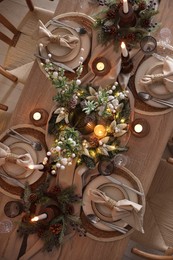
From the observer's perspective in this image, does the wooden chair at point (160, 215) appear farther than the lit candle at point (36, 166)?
Yes

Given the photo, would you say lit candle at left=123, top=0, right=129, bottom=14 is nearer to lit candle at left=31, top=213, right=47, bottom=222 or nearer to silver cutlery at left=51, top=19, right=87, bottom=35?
silver cutlery at left=51, top=19, right=87, bottom=35

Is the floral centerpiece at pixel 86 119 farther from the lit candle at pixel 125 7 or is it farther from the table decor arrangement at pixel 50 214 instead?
the lit candle at pixel 125 7

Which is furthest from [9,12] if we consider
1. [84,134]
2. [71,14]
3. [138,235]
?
[138,235]

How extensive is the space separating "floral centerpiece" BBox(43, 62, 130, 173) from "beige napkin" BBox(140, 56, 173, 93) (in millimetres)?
151

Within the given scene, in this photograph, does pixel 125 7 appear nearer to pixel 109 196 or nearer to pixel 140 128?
pixel 140 128

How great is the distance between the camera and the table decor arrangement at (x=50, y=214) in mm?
2020

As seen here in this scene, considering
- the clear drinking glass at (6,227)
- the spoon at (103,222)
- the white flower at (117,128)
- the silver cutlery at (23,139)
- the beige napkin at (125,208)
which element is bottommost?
the clear drinking glass at (6,227)

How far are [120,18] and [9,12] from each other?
1.74 metres

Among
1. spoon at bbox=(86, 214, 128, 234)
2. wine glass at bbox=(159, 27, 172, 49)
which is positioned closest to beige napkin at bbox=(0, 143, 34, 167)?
spoon at bbox=(86, 214, 128, 234)

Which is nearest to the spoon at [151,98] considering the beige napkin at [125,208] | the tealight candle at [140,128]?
the tealight candle at [140,128]

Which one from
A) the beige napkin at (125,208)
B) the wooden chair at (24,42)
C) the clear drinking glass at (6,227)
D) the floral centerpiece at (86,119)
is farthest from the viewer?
the wooden chair at (24,42)

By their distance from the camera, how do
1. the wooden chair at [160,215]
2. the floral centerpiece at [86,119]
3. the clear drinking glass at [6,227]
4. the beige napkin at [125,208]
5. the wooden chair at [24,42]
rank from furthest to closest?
the wooden chair at [24,42] < the wooden chair at [160,215] < the clear drinking glass at [6,227] < the beige napkin at [125,208] < the floral centerpiece at [86,119]

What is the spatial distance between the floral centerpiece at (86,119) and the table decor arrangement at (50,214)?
0.15 metres

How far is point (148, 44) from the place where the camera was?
6.82ft
